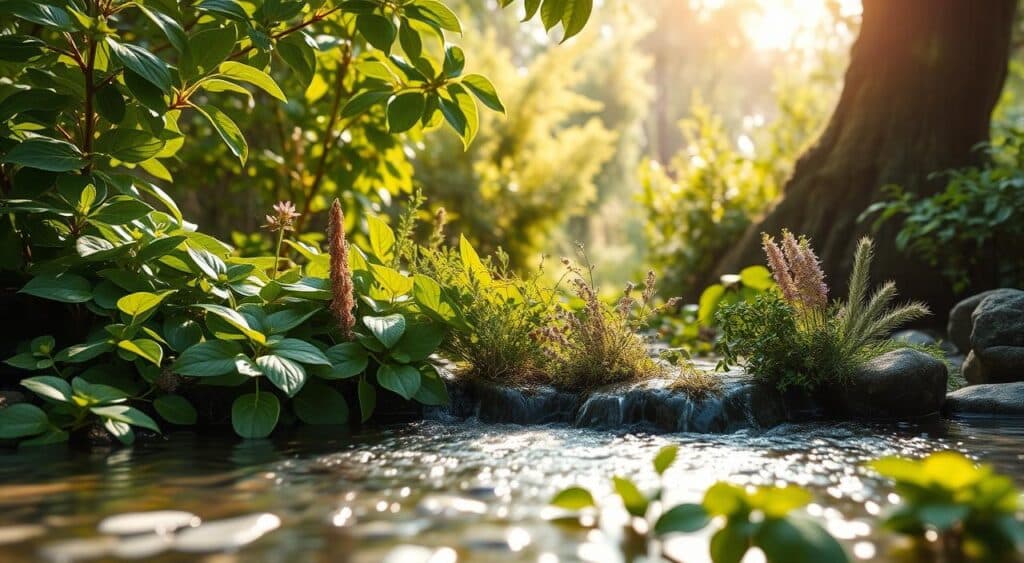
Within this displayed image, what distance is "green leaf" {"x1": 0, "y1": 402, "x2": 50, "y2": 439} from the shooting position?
3.01 metres

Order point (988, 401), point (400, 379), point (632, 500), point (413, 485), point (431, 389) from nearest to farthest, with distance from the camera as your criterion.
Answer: point (632, 500)
point (413, 485)
point (400, 379)
point (431, 389)
point (988, 401)

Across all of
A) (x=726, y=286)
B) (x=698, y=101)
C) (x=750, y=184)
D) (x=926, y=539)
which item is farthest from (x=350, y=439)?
(x=698, y=101)

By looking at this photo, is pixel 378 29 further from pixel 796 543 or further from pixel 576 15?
pixel 796 543

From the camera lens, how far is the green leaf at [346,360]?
3730 millimetres

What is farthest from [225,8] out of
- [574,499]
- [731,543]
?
[731,543]

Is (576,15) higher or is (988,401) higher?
(576,15)

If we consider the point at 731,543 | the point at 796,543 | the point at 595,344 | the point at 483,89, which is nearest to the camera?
the point at 796,543

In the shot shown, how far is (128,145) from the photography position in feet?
11.1

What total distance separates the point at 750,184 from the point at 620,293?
579 cm

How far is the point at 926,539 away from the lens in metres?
1.91

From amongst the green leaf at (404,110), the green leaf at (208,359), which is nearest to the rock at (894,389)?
the green leaf at (404,110)

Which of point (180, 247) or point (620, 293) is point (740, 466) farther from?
point (180, 247)

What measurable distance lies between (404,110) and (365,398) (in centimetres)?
128

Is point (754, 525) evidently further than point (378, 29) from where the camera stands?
No
